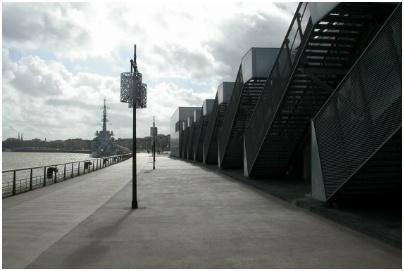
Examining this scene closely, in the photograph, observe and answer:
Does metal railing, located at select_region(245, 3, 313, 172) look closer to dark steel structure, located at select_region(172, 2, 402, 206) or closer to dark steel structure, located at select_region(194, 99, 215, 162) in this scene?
dark steel structure, located at select_region(172, 2, 402, 206)

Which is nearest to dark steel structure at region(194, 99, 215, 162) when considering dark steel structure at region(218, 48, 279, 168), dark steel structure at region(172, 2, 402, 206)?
dark steel structure at region(218, 48, 279, 168)

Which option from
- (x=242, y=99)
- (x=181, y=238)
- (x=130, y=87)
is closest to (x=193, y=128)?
(x=242, y=99)

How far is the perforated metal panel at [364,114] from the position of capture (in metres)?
6.77

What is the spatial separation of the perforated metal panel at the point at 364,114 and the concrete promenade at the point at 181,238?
1299 millimetres

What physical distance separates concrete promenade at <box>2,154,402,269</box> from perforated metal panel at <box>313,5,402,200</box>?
4.26 ft

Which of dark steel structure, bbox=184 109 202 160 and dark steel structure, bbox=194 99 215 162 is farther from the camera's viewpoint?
dark steel structure, bbox=184 109 202 160

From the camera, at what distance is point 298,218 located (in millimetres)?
8352

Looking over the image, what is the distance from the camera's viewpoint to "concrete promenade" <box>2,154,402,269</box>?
5.21 metres

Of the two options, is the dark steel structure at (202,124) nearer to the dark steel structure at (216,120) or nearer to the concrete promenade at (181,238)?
the dark steel structure at (216,120)

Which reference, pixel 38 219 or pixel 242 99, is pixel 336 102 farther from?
pixel 242 99

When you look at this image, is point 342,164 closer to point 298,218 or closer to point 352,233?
point 298,218

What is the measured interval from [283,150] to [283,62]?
4.41 m

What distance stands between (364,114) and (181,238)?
14.6 feet

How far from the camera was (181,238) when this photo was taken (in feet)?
21.5
